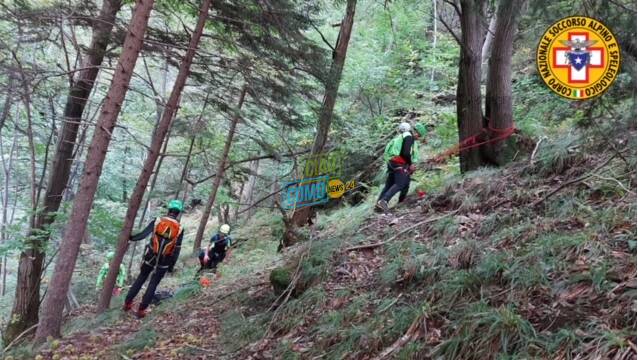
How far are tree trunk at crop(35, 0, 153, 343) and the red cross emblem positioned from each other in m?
5.20

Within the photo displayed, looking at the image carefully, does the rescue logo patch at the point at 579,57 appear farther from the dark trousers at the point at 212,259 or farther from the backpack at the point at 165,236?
the dark trousers at the point at 212,259

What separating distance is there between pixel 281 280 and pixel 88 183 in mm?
2998

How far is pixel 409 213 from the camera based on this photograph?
22.9 feet

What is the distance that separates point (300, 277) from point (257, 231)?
10257 mm

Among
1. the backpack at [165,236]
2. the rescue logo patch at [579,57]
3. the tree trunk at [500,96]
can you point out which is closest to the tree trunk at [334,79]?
the tree trunk at [500,96]

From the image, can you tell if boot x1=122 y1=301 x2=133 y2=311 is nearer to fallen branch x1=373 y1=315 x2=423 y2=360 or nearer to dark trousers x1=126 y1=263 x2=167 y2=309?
dark trousers x1=126 y1=263 x2=167 y2=309

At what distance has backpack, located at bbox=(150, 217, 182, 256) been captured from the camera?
7.15 metres

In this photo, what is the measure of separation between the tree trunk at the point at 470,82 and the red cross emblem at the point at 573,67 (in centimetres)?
378

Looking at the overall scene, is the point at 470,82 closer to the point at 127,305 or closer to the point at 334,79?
the point at 334,79

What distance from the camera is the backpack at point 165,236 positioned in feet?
23.5

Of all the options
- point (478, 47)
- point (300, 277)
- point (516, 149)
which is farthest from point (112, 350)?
point (478, 47)

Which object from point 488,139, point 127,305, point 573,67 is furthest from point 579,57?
point 127,305

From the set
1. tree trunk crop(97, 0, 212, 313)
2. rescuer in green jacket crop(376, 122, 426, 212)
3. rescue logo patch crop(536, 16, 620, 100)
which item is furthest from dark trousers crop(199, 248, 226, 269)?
rescue logo patch crop(536, 16, 620, 100)

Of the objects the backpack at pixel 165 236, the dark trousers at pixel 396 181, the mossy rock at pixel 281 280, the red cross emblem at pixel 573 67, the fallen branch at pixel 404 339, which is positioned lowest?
the backpack at pixel 165 236
